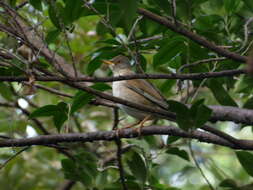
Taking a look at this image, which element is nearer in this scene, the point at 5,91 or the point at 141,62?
the point at 141,62

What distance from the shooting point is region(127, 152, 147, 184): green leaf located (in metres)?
3.98

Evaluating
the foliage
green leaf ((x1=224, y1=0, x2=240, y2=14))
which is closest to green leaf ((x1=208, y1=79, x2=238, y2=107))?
the foliage

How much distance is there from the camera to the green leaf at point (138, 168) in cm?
398

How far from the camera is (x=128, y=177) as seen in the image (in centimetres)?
428

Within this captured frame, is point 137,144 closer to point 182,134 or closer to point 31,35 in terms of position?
point 182,134

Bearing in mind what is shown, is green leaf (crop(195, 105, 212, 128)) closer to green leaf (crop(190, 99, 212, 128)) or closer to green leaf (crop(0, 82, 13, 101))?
green leaf (crop(190, 99, 212, 128))

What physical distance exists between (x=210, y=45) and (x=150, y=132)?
1.18m

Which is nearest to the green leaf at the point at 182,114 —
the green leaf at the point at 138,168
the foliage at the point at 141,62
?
the foliage at the point at 141,62

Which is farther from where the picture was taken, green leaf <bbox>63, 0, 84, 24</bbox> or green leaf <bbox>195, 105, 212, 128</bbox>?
green leaf <bbox>63, 0, 84, 24</bbox>

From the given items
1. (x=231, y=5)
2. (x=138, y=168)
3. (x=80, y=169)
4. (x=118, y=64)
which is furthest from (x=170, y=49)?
(x=118, y=64)

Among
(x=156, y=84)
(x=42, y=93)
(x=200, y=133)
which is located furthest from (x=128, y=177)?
(x=42, y=93)

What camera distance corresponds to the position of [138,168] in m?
4.03

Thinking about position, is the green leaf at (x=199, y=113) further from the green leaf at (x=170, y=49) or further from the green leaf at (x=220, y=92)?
the green leaf at (x=220, y=92)

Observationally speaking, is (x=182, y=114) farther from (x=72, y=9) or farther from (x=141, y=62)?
(x=141, y=62)
